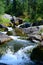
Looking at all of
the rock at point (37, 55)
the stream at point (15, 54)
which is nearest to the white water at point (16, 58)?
the stream at point (15, 54)

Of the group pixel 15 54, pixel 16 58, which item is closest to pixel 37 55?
pixel 16 58

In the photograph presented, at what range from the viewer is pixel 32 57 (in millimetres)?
16266

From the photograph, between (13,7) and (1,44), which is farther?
Result: (13,7)

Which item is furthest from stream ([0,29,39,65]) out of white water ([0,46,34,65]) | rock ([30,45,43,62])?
rock ([30,45,43,62])

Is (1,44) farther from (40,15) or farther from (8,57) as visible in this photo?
(40,15)

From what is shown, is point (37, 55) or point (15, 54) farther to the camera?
point (15, 54)

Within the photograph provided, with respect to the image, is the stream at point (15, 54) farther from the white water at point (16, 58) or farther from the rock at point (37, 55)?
the rock at point (37, 55)

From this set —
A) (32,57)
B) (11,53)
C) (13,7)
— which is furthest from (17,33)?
(13,7)

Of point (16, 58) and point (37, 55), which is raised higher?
point (16, 58)

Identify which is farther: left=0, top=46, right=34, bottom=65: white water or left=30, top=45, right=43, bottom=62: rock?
left=0, top=46, right=34, bottom=65: white water

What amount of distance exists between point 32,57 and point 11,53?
2.26m

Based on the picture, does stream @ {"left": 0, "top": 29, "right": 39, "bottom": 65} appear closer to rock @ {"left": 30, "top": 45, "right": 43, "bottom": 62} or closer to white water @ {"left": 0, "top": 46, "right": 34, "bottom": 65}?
white water @ {"left": 0, "top": 46, "right": 34, "bottom": 65}

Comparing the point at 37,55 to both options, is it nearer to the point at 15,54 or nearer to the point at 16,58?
the point at 16,58

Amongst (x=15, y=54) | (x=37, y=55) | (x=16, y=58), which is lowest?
(x=37, y=55)
